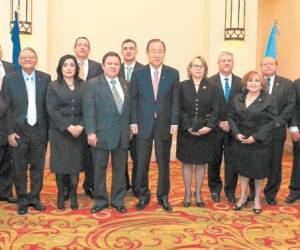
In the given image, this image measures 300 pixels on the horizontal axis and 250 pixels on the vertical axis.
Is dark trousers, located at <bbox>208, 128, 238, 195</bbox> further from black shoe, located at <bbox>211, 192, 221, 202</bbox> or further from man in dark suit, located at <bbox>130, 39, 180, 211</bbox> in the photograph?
man in dark suit, located at <bbox>130, 39, 180, 211</bbox>

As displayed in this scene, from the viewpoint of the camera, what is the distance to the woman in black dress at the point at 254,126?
460cm

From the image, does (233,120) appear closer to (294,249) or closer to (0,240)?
(294,249)

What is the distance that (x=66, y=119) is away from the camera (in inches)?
178

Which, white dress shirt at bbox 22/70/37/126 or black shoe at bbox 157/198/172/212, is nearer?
white dress shirt at bbox 22/70/37/126

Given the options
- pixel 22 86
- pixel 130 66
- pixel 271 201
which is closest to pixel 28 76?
pixel 22 86

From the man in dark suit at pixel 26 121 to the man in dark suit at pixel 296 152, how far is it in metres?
2.59

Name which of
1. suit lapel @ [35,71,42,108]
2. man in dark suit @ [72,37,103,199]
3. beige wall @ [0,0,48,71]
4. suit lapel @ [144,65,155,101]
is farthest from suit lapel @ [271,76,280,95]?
beige wall @ [0,0,48,71]

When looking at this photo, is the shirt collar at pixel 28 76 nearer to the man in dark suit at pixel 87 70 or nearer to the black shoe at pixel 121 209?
the man in dark suit at pixel 87 70

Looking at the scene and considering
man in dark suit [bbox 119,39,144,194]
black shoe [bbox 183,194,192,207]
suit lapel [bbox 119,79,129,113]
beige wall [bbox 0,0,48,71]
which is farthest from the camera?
beige wall [bbox 0,0,48,71]

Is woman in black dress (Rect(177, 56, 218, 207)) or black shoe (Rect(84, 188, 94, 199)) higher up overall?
woman in black dress (Rect(177, 56, 218, 207))

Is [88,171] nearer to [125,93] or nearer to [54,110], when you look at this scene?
[54,110]

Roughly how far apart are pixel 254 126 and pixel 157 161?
1.02 m

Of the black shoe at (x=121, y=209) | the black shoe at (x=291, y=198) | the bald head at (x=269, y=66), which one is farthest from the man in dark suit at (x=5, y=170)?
the black shoe at (x=291, y=198)

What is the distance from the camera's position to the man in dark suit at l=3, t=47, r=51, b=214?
4465mm
